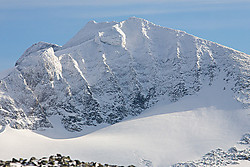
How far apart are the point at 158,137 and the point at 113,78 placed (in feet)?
98.6

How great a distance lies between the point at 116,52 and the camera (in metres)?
130

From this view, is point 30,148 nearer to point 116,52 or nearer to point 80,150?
point 80,150

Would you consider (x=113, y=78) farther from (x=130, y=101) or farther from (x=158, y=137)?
(x=158, y=137)

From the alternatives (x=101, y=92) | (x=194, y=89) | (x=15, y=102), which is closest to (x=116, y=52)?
(x=101, y=92)

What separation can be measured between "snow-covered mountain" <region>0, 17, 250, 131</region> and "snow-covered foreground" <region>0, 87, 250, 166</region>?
489 centimetres

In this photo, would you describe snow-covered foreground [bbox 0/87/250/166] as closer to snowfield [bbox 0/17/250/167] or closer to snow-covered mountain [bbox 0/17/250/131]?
snowfield [bbox 0/17/250/167]

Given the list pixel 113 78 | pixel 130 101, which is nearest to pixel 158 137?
pixel 130 101

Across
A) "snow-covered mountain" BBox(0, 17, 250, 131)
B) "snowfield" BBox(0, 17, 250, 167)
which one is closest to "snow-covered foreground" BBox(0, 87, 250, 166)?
"snowfield" BBox(0, 17, 250, 167)

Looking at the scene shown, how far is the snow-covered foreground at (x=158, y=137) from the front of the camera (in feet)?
294

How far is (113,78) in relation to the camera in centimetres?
12219

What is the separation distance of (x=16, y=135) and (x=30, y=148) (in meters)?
7.80

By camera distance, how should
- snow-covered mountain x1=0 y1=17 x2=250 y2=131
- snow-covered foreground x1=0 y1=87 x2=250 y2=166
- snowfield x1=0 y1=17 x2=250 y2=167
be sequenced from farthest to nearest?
snow-covered mountain x1=0 y1=17 x2=250 y2=131, snowfield x1=0 y1=17 x2=250 y2=167, snow-covered foreground x1=0 y1=87 x2=250 y2=166

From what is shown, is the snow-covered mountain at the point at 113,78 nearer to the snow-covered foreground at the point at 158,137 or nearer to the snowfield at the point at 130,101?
the snowfield at the point at 130,101

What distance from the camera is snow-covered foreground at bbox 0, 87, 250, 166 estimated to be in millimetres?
89500
